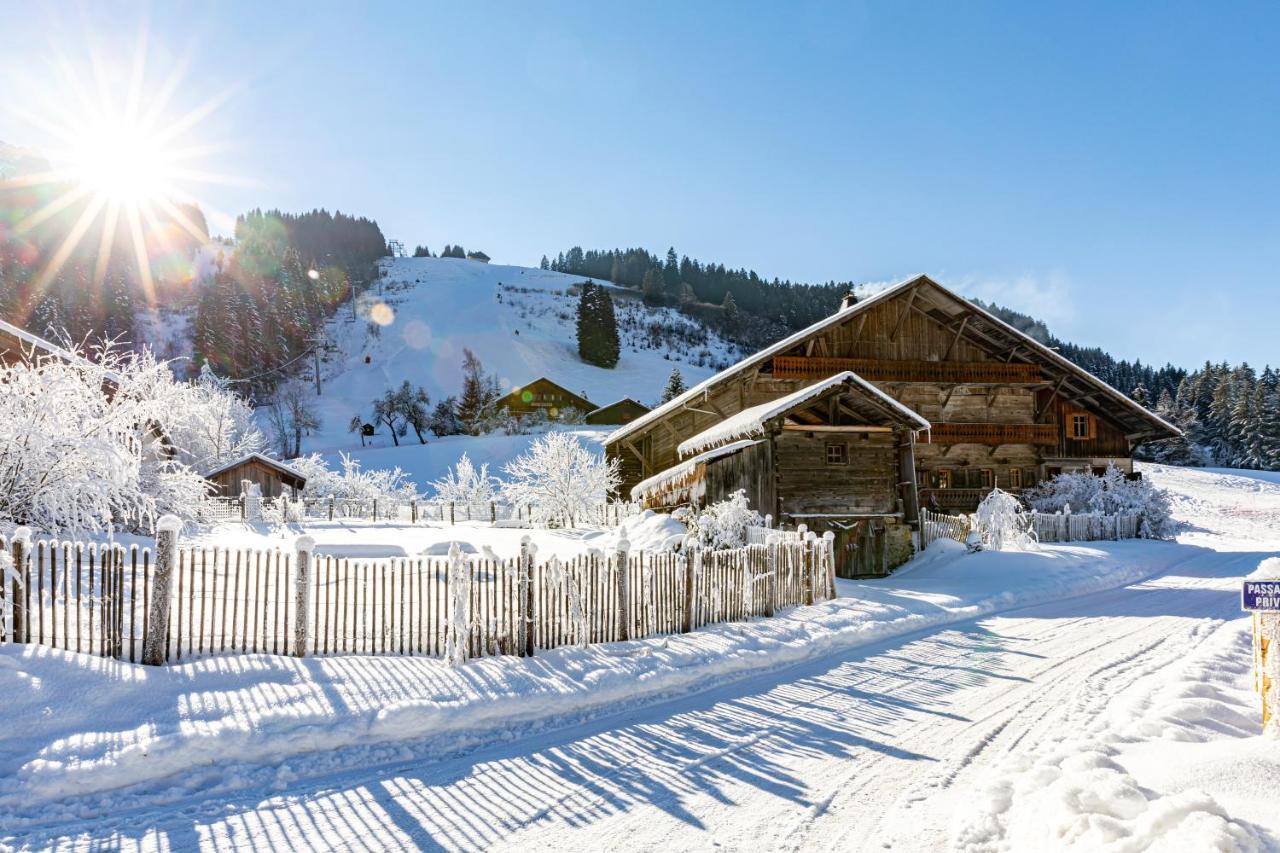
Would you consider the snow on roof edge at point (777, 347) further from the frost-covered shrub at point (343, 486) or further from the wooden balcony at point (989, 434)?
the frost-covered shrub at point (343, 486)

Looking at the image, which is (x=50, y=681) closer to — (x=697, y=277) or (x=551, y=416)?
(x=551, y=416)

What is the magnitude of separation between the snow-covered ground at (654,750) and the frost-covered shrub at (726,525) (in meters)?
6.30

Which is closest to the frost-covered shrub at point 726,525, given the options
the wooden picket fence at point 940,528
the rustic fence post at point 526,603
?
the wooden picket fence at point 940,528

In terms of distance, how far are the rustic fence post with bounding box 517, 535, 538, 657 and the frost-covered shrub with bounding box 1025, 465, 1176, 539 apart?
26.3m

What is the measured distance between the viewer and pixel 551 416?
90438 mm

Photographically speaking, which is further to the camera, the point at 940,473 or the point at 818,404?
the point at 940,473

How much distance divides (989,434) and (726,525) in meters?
20.4

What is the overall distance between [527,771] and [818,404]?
52.2 ft

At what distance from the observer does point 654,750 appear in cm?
695

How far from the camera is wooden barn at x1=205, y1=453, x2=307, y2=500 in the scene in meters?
43.1

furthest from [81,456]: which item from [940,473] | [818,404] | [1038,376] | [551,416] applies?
[551,416]

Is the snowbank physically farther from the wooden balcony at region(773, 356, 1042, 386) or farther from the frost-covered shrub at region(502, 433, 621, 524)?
the frost-covered shrub at region(502, 433, 621, 524)

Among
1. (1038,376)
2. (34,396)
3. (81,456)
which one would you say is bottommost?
(81,456)

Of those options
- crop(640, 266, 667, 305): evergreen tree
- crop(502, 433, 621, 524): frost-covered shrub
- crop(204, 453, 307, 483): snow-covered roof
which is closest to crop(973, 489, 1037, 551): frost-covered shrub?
crop(502, 433, 621, 524): frost-covered shrub
